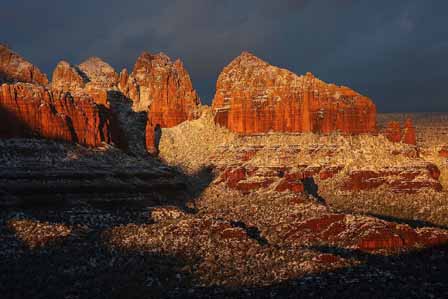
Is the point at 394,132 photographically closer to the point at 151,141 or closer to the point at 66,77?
the point at 151,141

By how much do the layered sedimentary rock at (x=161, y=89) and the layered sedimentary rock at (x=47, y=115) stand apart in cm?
4005

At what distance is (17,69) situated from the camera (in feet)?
587

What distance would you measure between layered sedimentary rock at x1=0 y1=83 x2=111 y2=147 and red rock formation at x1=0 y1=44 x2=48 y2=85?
36.0 meters

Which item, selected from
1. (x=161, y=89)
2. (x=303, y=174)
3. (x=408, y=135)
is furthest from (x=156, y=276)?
(x=161, y=89)

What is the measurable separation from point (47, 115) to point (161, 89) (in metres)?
57.5

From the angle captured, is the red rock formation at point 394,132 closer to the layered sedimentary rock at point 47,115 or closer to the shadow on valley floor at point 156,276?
the layered sedimentary rock at point 47,115

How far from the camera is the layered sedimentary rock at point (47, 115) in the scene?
13088cm

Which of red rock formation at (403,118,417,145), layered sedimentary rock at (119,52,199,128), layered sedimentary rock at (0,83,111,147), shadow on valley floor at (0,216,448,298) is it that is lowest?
shadow on valley floor at (0,216,448,298)

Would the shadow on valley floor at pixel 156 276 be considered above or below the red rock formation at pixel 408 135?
below

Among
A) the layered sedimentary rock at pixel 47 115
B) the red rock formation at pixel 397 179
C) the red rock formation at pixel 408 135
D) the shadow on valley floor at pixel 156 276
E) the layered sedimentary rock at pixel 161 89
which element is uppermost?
the layered sedimentary rock at pixel 161 89

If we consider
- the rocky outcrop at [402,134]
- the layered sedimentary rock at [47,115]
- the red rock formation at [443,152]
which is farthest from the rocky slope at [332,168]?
the layered sedimentary rock at [47,115]

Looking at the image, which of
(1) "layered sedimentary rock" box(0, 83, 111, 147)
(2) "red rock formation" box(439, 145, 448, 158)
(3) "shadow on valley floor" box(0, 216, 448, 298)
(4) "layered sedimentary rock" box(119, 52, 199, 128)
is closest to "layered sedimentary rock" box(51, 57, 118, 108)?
(4) "layered sedimentary rock" box(119, 52, 199, 128)

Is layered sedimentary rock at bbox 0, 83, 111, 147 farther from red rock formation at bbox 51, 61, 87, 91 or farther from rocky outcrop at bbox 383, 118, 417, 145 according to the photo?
rocky outcrop at bbox 383, 118, 417, 145

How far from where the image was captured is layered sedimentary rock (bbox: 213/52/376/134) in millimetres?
158500
